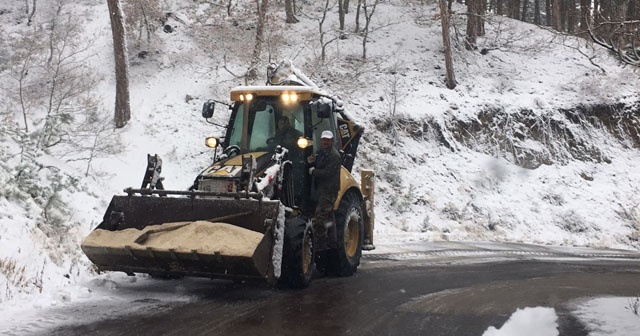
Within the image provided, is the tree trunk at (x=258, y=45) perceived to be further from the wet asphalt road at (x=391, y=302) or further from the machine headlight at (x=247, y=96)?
the machine headlight at (x=247, y=96)

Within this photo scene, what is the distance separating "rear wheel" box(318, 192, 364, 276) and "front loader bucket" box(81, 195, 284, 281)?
2077mm

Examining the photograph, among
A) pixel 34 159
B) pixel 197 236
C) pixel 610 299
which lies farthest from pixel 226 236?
pixel 34 159

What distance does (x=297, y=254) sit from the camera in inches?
271

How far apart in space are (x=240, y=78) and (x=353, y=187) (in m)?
14.2

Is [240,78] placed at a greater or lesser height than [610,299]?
greater

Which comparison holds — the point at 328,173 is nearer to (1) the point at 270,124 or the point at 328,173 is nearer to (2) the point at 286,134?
(2) the point at 286,134

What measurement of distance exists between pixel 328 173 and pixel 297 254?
146 centimetres

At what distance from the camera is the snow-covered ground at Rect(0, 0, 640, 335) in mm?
17953

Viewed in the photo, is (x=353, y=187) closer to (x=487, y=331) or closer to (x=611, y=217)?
(x=487, y=331)

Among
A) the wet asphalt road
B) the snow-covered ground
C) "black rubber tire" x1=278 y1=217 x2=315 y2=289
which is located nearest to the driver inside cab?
"black rubber tire" x1=278 y1=217 x2=315 y2=289

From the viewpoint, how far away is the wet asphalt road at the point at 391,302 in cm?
537

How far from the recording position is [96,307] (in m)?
5.92

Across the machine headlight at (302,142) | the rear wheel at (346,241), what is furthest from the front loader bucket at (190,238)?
the rear wheel at (346,241)

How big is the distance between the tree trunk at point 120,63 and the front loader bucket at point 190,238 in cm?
1203
